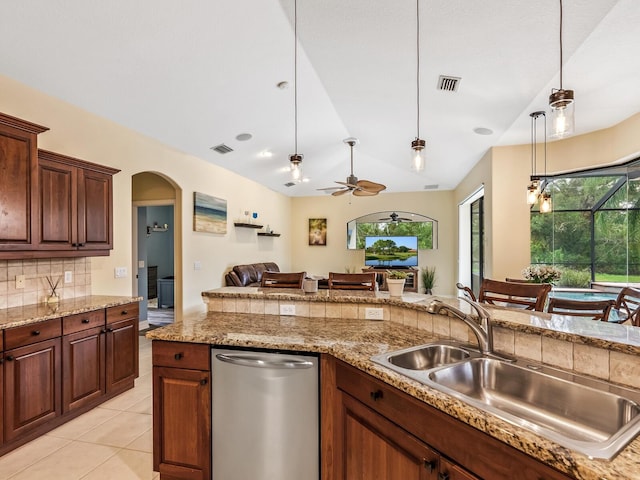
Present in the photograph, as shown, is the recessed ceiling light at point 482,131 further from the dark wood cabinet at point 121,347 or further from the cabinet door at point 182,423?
the dark wood cabinet at point 121,347

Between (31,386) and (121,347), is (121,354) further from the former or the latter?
(31,386)

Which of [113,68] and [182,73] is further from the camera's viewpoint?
[182,73]

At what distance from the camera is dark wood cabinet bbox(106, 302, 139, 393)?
296 cm

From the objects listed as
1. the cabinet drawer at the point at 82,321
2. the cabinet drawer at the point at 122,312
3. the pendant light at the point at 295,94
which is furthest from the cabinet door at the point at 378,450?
the cabinet drawer at the point at 122,312

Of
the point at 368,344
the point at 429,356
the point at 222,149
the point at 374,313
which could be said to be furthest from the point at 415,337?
the point at 222,149

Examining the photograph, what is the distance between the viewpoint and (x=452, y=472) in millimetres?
1056

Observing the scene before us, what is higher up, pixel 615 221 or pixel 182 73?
pixel 182 73

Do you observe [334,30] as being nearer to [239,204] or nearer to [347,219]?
[239,204]

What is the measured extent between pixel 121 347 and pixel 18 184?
158 centimetres

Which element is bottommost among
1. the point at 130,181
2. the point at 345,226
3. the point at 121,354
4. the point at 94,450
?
the point at 94,450

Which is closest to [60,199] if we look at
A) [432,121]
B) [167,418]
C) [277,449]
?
[167,418]

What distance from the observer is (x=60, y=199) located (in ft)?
9.09

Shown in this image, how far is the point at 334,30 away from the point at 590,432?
9.94ft

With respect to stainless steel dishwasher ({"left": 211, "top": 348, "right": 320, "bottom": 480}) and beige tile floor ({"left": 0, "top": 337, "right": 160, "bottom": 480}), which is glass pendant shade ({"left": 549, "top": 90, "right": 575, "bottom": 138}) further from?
beige tile floor ({"left": 0, "top": 337, "right": 160, "bottom": 480})
